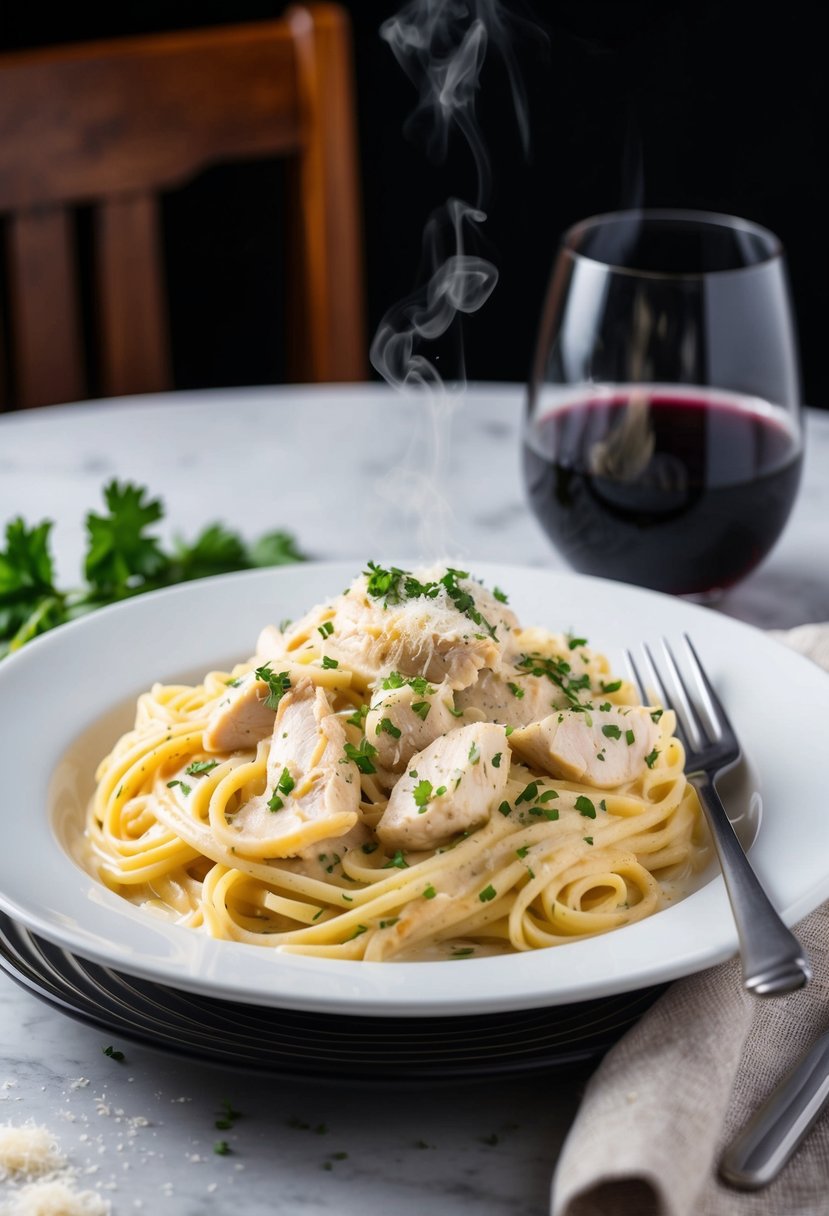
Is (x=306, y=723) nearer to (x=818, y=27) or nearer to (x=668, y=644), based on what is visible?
(x=668, y=644)

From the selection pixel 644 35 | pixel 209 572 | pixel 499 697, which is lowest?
pixel 209 572

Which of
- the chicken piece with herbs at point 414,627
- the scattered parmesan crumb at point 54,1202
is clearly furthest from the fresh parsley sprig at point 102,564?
the scattered parmesan crumb at point 54,1202

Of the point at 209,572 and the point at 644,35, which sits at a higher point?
the point at 644,35

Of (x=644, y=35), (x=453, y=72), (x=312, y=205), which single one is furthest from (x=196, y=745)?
(x=644, y=35)

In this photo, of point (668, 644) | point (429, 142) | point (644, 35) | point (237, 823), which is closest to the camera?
point (237, 823)

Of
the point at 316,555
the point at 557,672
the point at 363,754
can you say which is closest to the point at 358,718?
the point at 363,754

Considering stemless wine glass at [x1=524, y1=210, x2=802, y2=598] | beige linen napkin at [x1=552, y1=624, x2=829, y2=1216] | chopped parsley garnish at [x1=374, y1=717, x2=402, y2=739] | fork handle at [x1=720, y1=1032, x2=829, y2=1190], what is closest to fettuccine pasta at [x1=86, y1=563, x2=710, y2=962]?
chopped parsley garnish at [x1=374, y1=717, x2=402, y2=739]

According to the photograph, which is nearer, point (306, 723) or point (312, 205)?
point (306, 723)

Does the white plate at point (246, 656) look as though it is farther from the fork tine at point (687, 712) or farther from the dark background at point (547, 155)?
the dark background at point (547, 155)
